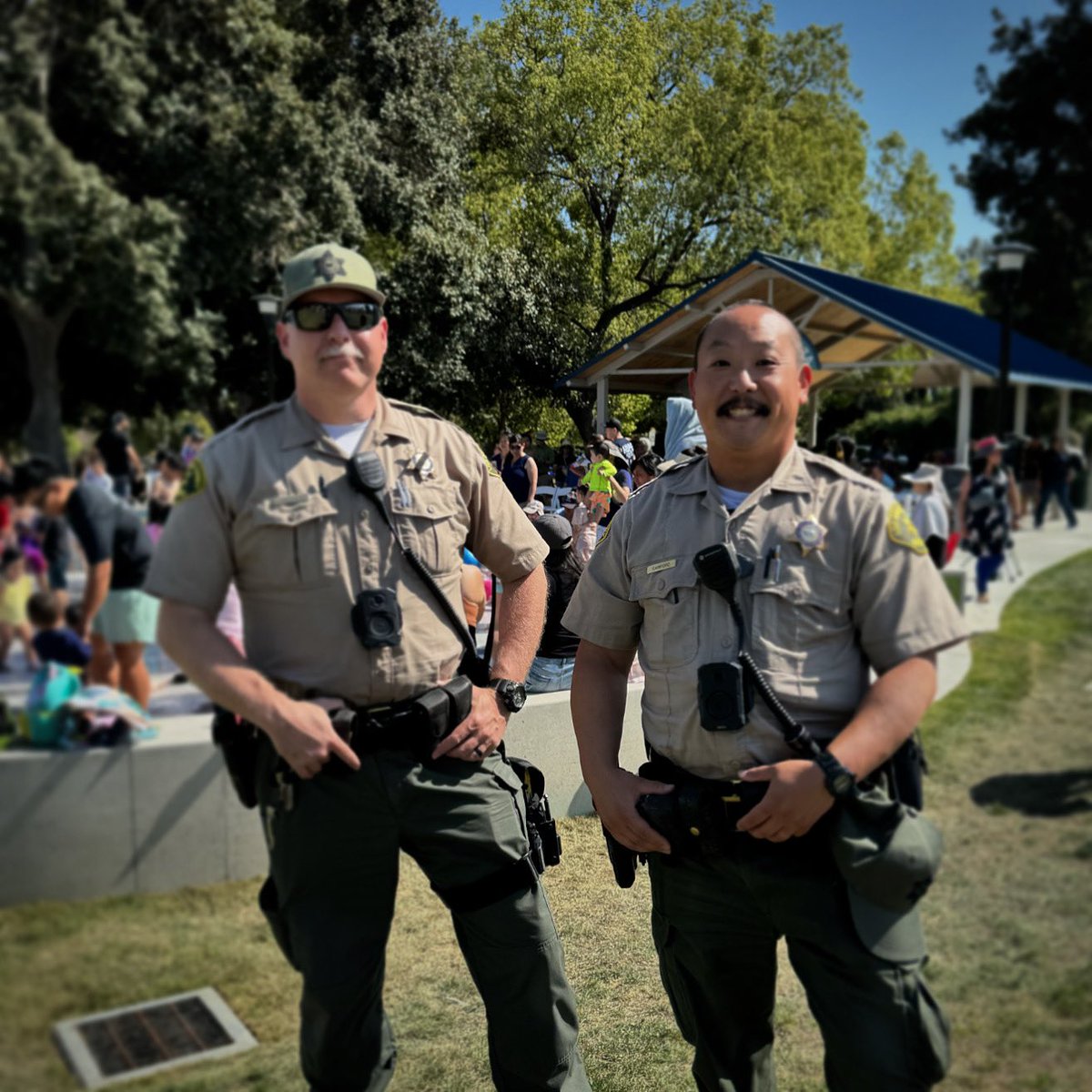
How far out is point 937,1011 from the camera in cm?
181

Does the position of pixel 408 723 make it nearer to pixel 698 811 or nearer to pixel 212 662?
pixel 212 662

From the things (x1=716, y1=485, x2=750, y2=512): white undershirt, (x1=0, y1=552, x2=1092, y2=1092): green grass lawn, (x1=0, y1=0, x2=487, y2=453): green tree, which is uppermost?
(x1=0, y1=0, x2=487, y2=453): green tree

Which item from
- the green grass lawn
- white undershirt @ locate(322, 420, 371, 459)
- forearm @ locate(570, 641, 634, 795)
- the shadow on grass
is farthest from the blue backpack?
the shadow on grass

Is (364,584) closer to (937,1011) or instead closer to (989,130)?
(937,1011)

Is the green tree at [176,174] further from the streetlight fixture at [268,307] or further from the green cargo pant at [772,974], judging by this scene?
the green cargo pant at [772,974]

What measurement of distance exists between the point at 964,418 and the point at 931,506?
0.75 meters

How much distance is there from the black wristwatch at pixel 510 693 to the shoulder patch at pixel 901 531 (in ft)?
→ 2.89

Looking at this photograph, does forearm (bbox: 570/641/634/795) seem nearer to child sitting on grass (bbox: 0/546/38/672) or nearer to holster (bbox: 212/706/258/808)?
holster (bbox: 212/706/258/808)

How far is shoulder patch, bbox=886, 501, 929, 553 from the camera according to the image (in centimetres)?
178

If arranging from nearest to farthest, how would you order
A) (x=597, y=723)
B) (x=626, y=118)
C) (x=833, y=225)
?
(x=597, y=723), (x=626, y=118), (x=833, y=225)

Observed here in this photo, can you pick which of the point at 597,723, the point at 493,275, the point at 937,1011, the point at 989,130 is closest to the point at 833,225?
the point at 989,130

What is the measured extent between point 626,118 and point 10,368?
1.79 meters

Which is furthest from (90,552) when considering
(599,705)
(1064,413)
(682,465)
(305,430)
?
(1064,413)

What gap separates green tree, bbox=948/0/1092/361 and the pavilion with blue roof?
0.13 meters
